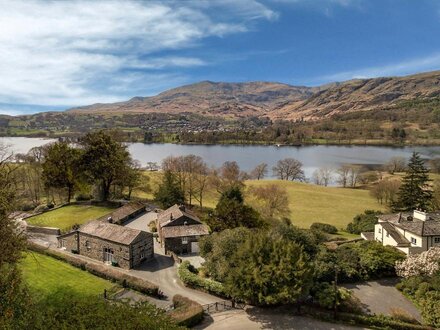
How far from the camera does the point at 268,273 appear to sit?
30.7m

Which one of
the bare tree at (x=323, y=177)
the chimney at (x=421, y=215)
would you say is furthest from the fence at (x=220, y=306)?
the bare tree at (x=323, y=177)

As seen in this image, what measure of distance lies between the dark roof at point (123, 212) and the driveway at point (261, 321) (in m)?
26.6

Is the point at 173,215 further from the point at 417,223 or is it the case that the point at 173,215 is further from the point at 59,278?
the point at 417,223

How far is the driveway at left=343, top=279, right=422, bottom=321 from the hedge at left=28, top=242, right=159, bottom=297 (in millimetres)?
19839

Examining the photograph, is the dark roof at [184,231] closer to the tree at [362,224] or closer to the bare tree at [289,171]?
the tree at [362,224]

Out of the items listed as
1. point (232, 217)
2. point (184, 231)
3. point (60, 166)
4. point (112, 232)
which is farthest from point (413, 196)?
point (60, 166)

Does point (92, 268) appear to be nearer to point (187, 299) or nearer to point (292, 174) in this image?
point (187, 299)

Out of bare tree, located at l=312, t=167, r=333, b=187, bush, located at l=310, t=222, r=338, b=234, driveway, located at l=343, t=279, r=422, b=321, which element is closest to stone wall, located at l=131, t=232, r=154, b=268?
driveway, located at l=343, t=279, r=422, b=321

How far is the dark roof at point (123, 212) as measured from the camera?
2179 inches

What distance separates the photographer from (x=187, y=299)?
32688 mm

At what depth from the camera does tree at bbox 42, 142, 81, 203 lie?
6462 cm

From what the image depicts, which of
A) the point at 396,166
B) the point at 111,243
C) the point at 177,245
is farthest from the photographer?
the point at 396,166

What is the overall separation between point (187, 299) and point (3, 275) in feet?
55.7

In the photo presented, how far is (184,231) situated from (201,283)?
12.3 m
